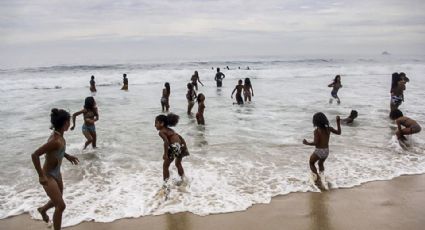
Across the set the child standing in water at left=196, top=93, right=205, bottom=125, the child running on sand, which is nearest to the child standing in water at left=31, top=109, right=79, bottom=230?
the child standing in water at left=196, top=93, right=205, bottom=125

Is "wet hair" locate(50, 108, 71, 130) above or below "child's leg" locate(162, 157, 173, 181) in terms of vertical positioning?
above

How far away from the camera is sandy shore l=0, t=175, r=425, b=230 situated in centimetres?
550

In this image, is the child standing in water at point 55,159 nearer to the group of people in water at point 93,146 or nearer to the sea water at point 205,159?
the group of people in water at point 93,146

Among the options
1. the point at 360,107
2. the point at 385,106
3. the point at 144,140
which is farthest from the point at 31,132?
the point at 385,106

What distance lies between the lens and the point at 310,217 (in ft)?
18.8

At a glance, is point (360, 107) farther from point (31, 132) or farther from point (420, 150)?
point (31, 132)

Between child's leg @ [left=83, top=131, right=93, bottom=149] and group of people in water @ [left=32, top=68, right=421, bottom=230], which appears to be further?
child's leg @ [left=83, top=131, right=93, bottom=149]

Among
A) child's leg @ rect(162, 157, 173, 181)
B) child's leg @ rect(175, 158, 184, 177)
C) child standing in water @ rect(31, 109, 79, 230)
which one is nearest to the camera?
child standing in water @ rect(31, 109, 79, 230)

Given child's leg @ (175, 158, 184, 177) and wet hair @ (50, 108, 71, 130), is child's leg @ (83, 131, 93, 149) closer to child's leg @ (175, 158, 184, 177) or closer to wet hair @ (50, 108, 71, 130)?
child's leg @ (175, 158, 184, 177)

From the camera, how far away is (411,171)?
7852mm

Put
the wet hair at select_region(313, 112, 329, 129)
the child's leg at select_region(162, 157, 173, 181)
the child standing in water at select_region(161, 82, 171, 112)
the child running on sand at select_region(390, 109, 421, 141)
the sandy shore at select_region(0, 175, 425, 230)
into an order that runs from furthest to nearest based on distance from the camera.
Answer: the child standing in water at select_region(161, 82, 171, 112), the child running on sand at select_region(390, 109, 421, 141), the wet hair at select_region(313, 112, 329, 129), the child's leg at select_region(162, 157, 173, 181), the sandy shore at select_region(0, 175, 425, 230)

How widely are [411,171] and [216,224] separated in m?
4.80

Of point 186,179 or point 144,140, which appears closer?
point 186,179

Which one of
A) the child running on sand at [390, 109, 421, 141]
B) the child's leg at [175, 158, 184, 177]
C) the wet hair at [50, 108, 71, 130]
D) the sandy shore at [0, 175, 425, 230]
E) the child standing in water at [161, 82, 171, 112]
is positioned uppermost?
the wet hair at [50, 108, 71, 130]
